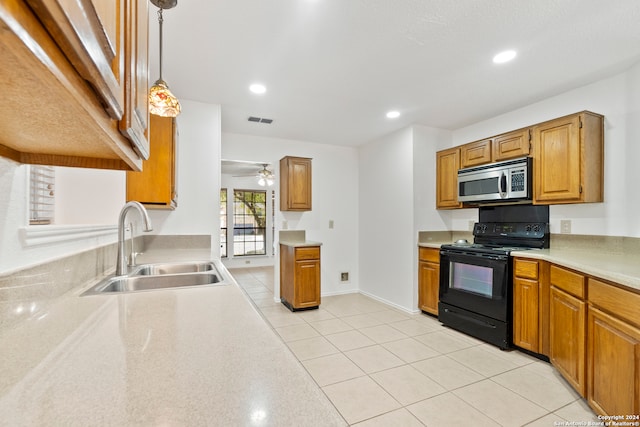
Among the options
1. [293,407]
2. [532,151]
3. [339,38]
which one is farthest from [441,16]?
[293,407]

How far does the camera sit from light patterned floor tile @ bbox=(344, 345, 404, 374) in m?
2.38

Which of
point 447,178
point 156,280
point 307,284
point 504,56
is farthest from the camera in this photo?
point 307,284

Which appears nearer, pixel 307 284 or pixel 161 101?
pixel 161 101

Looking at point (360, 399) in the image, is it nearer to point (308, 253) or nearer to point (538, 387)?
point (538, 387)

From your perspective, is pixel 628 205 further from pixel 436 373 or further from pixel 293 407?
pixel 293 407

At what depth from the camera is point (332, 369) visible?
236 cm

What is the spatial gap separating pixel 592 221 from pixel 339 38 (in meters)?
2.71

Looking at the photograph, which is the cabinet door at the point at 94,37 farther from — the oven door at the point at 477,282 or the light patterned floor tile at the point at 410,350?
the oven door at the point at 477,282

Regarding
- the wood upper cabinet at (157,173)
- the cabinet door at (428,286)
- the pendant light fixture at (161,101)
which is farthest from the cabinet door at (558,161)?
the wood upper cabinet at (157,173)

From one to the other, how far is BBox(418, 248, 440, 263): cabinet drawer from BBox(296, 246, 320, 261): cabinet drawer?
1343 mm

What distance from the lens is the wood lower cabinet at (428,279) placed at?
3510 millimetres

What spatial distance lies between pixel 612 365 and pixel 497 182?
1.91m

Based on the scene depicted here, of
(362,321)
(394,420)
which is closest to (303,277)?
(362,321)

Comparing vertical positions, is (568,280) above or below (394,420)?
above
